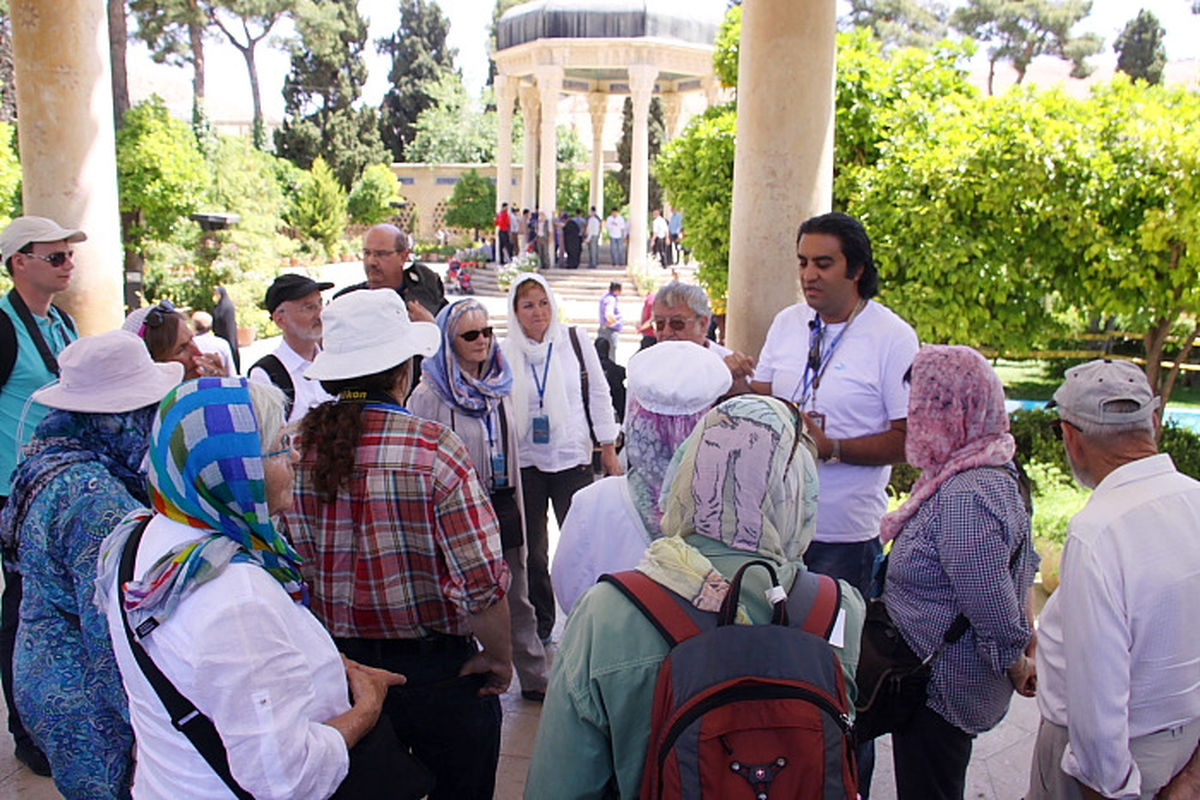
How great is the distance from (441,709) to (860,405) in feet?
5.77

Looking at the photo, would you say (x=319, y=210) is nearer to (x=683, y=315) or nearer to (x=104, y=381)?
(x=683, y=315)

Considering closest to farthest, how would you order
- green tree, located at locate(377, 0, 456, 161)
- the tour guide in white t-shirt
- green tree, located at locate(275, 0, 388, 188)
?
1. the tour guide in white t-shirt
2. green tree, located at locate(275, 0, 388, 188)
3. green tree, located at locate(377, 0, 456, 161)

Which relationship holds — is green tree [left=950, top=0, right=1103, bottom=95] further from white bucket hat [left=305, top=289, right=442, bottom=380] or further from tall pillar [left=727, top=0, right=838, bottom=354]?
white bucket hat [left=305, top=289, right=442, bottom=380]

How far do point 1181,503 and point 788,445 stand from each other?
3.46ft

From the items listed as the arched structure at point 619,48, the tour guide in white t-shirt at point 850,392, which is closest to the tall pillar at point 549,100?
the arched structure at point 619,48

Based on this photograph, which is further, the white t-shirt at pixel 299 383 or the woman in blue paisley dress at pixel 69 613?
the white t-shirt at pixel 299 383

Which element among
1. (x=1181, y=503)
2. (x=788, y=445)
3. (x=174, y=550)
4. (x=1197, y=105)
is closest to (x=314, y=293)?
(x=174, y=550)

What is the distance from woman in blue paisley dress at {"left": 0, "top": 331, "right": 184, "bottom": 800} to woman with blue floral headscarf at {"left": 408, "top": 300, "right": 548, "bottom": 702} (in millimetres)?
1413

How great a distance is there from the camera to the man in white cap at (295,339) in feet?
12.9

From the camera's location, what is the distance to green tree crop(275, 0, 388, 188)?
1555 inches

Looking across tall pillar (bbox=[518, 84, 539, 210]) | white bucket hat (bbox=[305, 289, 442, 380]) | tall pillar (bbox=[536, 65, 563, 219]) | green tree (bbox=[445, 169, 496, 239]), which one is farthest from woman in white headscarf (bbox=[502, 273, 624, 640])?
green tree (bbox=[445, 169, 496, 239])

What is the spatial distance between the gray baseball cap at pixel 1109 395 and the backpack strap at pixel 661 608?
49.1 inches

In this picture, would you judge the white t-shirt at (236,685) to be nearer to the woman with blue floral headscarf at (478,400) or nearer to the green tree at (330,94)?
the woman with blue floral headscarf at (478,400)

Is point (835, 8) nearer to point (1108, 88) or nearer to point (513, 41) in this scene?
point (1108, 88)
